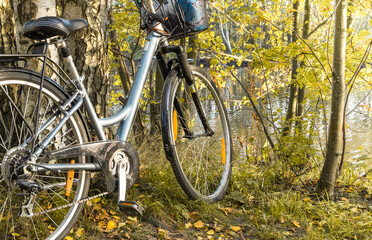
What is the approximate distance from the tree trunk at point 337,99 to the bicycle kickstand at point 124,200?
67.8 inches

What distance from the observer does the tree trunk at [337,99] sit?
9.15 feet

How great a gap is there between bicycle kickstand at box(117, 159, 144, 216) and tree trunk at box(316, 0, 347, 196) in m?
1.72

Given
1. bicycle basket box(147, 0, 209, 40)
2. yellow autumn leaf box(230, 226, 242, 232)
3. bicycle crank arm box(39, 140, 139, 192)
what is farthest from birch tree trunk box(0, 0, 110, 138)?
yellow autumn leaf box(230, 226, 242, 232)

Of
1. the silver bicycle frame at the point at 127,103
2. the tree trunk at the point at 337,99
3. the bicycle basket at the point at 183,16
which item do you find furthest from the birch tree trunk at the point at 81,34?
the tree trunk at the point at 337,99

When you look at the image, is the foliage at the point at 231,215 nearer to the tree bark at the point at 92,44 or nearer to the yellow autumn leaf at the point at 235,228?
the yellow autumn leaf at the point at 235,228

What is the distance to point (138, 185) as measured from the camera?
9.05 feet

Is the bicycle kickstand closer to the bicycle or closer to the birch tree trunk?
the bicycle

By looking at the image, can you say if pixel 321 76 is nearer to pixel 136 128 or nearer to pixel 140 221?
pixel 140 221

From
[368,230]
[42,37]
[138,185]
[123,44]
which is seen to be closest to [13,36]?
[42,37]

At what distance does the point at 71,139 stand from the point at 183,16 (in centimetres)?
113

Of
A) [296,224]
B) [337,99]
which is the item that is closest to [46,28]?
[296,224]

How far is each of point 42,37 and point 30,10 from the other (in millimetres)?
707

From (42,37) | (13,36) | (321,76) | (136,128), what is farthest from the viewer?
(136,128)

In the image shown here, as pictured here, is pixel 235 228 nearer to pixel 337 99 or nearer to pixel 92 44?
pixel 337 99
